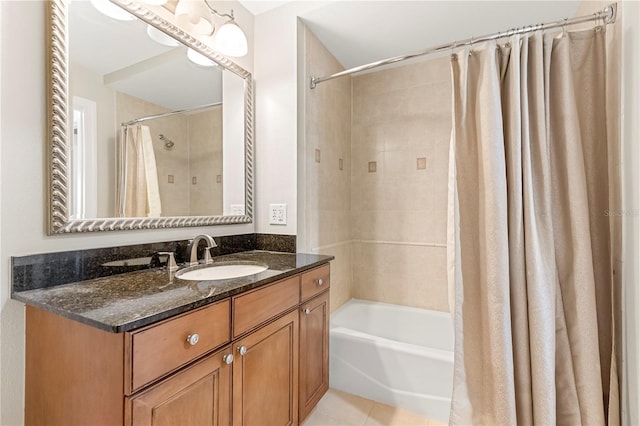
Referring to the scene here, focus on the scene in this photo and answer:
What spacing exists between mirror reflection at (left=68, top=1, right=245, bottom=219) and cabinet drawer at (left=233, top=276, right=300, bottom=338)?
2.08 ft

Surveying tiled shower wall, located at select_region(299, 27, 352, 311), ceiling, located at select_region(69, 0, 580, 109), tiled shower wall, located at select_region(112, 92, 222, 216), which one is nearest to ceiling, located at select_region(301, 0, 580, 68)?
ceiling, located at select_region(69, 0, 580, 109)

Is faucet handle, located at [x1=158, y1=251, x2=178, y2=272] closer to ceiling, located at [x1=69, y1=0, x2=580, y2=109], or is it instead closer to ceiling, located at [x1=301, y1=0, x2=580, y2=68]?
ceiling, located at [x1=69, y1=0, x2=580, y2=109]

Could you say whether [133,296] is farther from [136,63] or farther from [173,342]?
[136,63]

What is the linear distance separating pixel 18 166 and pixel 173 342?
747 mm

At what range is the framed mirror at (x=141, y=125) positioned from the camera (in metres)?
1.00

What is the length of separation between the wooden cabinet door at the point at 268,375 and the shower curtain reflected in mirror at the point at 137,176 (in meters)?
0.73

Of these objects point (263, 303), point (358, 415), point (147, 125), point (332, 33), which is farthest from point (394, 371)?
point (332, 33)

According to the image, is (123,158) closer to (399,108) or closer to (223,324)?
(223,324)

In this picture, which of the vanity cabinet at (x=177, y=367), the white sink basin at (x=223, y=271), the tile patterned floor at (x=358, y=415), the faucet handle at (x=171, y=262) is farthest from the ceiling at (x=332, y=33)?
the tile patterned floor at (x=358, y=415)

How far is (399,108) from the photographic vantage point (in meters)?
2.40

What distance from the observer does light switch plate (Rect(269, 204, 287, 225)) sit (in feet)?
5.83

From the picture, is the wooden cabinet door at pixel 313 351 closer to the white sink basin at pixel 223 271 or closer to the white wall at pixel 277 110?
the white sink basin at pixel 223 271

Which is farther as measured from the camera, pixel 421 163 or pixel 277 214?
pixel 421 163

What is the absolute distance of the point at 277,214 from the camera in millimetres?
1796
